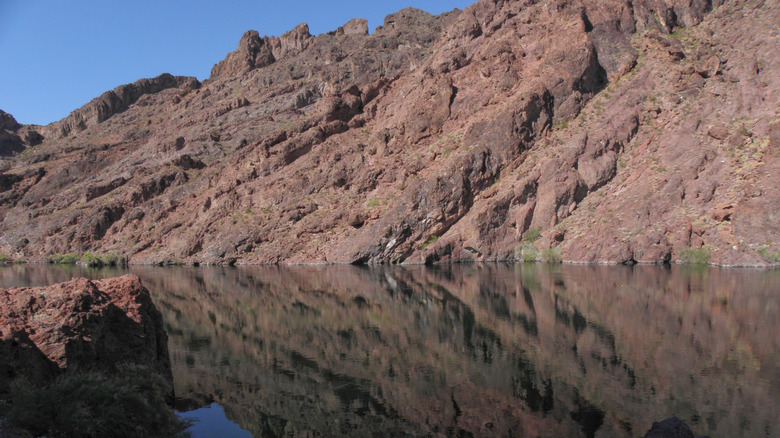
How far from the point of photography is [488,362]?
45.9 ft

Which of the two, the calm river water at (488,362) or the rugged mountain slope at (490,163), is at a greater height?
the rugged mountain slope at (490,163)

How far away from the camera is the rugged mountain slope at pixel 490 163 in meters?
42.5

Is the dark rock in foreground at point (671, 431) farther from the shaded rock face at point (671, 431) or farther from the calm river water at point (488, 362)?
the calm river water at point (488, 362)

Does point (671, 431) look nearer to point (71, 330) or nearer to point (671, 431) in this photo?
point (671, 431)

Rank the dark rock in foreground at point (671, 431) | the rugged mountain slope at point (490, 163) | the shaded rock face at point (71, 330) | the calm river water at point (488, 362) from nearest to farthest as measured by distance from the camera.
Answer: the dark rock in foreground at point (671, 431), the shaded rock face at point (71, 330), the calm river water at point (488, 362), the rugged mountain slope at point (490, 163)

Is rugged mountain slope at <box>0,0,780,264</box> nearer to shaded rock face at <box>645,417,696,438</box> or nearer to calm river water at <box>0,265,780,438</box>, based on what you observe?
calm river water at <box>0,265,780,438</box>

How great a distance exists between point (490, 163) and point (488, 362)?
1673 inches

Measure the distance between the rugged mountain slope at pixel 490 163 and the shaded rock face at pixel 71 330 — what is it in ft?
127

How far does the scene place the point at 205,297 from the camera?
97.0 ft

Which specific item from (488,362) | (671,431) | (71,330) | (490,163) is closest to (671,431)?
(671,431)

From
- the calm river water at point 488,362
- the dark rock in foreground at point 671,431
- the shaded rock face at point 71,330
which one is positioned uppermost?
the shaded rock face at point 71,330

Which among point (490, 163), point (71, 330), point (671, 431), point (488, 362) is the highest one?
point (490, 163)

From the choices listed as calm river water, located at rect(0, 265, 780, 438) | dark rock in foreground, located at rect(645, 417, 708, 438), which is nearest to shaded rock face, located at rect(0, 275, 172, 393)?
calm river water, located at rect(0, 265, 780, 438)

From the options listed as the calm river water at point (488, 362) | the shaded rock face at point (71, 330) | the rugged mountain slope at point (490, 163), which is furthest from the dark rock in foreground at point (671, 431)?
the rugged mountain slope at point (490, 163)
